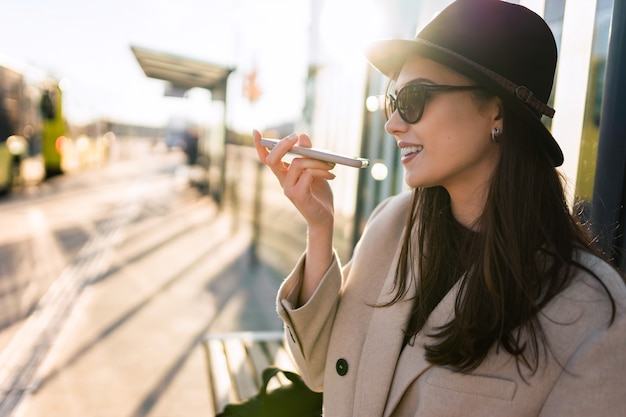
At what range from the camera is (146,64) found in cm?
941

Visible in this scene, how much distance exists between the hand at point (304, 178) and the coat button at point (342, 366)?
0.44 metres

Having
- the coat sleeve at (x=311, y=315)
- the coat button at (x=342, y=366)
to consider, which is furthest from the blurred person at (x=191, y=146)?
the coat button at (x=342, y=366)

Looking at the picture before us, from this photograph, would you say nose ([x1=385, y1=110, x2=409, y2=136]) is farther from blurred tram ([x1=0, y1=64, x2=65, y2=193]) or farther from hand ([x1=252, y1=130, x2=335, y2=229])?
blurred tram ([x1=0, y1=64, x2=65, y2=193])

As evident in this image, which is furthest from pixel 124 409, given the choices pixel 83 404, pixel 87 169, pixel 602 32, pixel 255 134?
pixel 87 169

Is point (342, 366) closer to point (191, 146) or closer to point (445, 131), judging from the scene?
point (445, 131)

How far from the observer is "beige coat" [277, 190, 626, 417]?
48.3 inches

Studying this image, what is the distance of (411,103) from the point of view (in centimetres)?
149

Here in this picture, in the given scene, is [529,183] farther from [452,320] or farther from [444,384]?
[444,384]

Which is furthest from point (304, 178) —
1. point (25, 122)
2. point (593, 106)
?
point (25, 122)

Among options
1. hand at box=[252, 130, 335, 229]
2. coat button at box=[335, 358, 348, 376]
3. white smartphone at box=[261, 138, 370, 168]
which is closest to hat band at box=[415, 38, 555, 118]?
white smartphone at box=[261, 138, 370, 168]

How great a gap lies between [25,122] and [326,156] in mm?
15161

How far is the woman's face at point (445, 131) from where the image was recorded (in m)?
1.45

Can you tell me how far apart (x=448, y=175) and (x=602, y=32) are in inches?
38.2

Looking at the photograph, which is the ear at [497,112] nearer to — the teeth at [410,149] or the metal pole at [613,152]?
the teeth at [410,149]
